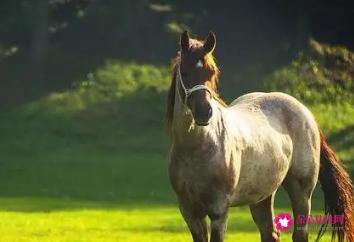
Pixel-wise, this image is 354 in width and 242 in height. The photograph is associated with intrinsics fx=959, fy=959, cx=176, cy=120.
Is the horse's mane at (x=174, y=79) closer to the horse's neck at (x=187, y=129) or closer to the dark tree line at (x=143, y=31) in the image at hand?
the horse's neck at (x=187, y=129)

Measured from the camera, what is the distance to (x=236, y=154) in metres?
8.63

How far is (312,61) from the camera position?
33.2 metres

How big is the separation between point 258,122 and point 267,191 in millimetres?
728

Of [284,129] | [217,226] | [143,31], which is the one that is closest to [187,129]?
[217,226]

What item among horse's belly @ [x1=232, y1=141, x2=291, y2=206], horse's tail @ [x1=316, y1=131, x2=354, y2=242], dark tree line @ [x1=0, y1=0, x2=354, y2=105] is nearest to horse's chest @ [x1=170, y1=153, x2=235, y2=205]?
horse's belly @ [x1=232, y1=141, x2=291, y2=206]

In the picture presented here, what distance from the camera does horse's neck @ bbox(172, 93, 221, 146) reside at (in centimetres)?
826

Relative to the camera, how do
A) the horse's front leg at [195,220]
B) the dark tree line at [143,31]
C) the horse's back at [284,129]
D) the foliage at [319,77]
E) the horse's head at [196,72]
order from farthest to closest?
the dark tree line at [143,31]
the foliage at [319,77]
the horse's back at [284,129]
the horse's front leg at [195,220]
the horse's head at [196,72]

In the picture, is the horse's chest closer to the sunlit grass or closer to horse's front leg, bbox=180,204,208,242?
horse's front leg, bbox=180,204,208,242

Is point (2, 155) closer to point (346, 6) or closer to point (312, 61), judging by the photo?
point (312, 61)

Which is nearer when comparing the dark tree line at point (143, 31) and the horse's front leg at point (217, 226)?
the horse's front leg at point (217, 226)

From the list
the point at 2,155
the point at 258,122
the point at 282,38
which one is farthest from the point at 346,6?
the point at 258,122

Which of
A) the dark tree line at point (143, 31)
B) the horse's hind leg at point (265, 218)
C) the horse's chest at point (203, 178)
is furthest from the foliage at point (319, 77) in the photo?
the horse's chest at point (203, 178)

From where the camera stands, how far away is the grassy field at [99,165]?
14.8 meters

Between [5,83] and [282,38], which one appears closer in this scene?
[5,83]
